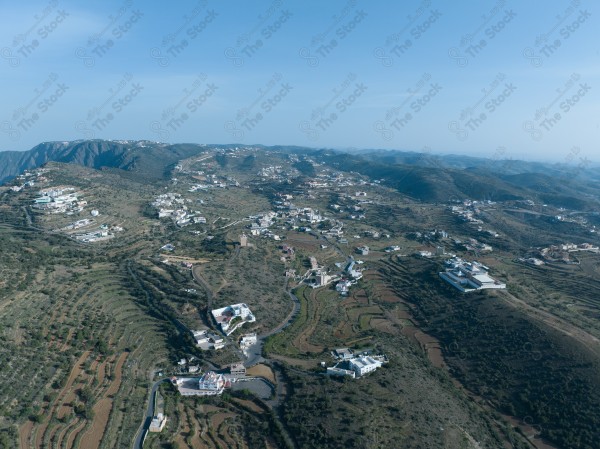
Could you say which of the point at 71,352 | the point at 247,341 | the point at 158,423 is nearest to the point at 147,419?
the point at 158,423

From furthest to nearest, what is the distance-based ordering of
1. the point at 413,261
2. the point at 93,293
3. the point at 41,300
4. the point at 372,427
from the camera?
the point at 413,261 < the point at 93,293 < the point at 41,300 < the point at 372,427

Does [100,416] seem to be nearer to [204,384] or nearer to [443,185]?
[204,384]

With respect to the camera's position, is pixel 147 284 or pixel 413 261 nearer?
pixel 147 284

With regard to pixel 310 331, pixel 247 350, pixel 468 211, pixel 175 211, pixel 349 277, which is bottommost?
pixel 349 277

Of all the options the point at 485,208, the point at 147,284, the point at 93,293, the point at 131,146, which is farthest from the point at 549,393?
the point at 131,146

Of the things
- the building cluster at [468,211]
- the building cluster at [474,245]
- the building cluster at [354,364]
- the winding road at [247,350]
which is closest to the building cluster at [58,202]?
the winding road at [247,350]

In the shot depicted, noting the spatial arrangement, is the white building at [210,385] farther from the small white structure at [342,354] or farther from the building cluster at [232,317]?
the small white structure at [342,354]

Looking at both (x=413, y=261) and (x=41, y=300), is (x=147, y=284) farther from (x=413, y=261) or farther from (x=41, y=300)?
(x=413, y=261)
